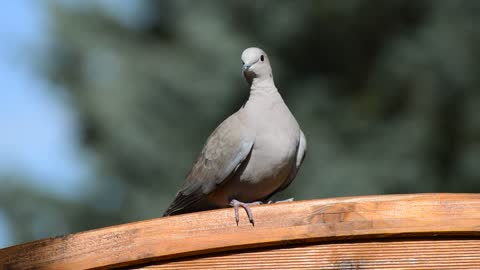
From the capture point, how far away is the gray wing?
3.62m

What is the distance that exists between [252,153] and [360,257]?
1467mm

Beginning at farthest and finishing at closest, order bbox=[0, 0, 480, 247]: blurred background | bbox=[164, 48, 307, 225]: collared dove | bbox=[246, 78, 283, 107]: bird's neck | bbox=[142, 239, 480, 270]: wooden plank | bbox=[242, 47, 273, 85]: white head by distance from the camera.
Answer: bbox=[0, 0, 480, 247]: blurred background, bbox=[242, 47, 273, 85]: white head, bbox=[246, 78, 283, 107]: bird's neck, bbox=[164, 48, 307, 225]: collared dove, bbox=[142, 239, 480, 270]: wooden plank

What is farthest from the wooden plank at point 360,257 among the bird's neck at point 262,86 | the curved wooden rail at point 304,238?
the bird's neck at point 262,86

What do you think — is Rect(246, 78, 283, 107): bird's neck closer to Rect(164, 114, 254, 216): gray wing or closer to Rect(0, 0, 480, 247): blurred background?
Rect(164, 114, 254, 216): gray wing

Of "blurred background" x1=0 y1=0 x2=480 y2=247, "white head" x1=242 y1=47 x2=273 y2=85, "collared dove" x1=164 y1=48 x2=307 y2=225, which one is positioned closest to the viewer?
"collared dove" x1=164 y1=48 x2=307 y2=225

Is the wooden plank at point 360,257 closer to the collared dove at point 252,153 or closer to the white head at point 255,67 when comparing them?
the collared dove at point 252,153

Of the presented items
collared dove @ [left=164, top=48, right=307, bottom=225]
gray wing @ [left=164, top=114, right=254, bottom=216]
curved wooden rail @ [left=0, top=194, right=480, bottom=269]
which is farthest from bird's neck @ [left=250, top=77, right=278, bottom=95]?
curved wooden rail @ [left=0, top=194, right=480, bottom=269]

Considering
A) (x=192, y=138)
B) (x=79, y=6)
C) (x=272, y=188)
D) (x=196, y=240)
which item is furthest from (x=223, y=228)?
(x=79, y=6)

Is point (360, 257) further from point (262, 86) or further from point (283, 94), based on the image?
point (283, 94)

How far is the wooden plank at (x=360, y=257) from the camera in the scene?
2168 mm

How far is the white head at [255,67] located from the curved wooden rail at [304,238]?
1.52 metres

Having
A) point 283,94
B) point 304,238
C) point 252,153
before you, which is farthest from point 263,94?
point 283,94

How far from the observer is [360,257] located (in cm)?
219

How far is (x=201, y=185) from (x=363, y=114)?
6307 mm
